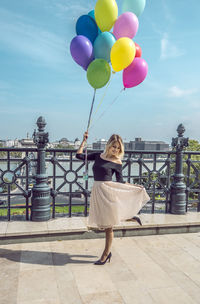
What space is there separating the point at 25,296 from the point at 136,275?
4.64 ft

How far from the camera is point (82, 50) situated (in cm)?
452

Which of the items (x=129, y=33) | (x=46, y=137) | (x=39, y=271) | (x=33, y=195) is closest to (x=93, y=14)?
(x=129, y=33)

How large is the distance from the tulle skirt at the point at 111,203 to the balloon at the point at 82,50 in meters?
2.31

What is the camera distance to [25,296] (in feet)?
9.32

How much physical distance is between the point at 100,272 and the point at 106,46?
3.62 m

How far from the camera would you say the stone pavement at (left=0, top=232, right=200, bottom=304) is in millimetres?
2881

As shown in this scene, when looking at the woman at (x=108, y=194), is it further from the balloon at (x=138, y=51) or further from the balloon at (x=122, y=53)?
the balloon at (x=138, y=51)

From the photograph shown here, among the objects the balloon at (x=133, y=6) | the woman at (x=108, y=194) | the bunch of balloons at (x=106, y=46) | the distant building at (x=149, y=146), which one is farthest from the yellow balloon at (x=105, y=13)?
the distant building at (x=149, y=146)

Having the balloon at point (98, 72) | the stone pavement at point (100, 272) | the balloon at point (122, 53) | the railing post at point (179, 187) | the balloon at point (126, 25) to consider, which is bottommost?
the stone pavement at point (100, 272)

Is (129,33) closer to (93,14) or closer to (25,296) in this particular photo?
(93,14)

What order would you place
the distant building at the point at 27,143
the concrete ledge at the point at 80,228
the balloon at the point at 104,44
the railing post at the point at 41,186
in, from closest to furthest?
the concrete ledge at the point at 80,228, the balloon at the point at 104,44, the railing post at the point at 41,186, the distant building at the point at 27,143

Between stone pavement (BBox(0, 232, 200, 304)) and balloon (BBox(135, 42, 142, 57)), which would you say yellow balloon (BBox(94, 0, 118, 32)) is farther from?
stone pavement (BBox(0, 232, 200, 304))

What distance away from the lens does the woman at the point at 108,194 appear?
142 inches

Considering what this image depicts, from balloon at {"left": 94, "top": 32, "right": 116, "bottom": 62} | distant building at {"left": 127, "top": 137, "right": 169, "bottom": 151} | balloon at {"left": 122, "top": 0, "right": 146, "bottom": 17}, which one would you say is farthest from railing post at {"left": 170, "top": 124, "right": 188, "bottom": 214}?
distant building at {"left": 127, "top": 137, "right": 169, "bottom": 151}
